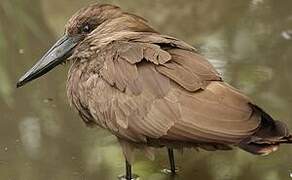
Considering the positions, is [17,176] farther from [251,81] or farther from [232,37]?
[232,37]

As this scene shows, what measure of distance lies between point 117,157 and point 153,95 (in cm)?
66

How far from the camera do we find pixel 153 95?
364 centimetres

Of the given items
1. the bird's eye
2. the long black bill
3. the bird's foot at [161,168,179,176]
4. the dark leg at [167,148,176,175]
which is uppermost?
the bird's eye

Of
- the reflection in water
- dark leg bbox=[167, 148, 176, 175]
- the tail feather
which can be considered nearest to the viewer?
the tail feather

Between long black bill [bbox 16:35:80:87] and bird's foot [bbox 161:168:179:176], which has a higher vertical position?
long black bill [bbox 16:35:80:87]

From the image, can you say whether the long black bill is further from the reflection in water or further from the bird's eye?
the reflection in water

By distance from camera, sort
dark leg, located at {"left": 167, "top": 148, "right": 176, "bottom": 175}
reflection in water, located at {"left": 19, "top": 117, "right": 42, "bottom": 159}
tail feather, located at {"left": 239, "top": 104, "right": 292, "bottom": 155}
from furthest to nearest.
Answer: reflection in water, located at {"left": 19, "top": 117, "right": 42, "bottom": 159} → dark leg, located at {"left": 167, "top": 148, "right": 176, "bottom": 175} → tail feather, located at {"left": 239, "top": 104, "right": 292, "bottom": 155}

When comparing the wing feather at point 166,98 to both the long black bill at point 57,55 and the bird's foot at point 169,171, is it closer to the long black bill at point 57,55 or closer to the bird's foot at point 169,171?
the long black bill at point 57,55

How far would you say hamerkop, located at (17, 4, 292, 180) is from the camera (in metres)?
3.43

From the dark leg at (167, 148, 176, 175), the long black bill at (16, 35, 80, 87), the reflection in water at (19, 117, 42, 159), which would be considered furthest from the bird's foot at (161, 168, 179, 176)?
the long black bill at (16, 35, 80, 87)

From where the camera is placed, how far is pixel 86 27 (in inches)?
158

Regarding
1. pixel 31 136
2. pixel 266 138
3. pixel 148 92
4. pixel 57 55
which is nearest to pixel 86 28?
pixel 57 55

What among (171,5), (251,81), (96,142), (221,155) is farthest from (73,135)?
(171,5)

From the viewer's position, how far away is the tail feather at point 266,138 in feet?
11.0
